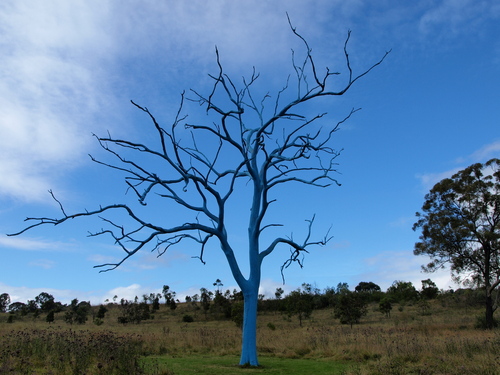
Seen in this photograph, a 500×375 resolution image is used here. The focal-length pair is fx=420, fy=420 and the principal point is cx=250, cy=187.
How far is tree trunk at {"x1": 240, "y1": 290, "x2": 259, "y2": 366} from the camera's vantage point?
13.4 m

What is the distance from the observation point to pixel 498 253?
30.1 meters

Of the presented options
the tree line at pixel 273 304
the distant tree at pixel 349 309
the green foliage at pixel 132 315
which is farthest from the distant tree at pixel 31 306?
the distant tree at pixel 349 309

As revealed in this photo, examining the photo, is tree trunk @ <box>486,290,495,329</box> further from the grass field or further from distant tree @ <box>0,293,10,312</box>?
distant tree @ <box>0,293,10,312</box>

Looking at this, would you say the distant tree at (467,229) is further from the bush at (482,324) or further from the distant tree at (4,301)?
the distant tree at (4,301)

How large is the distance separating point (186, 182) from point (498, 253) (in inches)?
1033

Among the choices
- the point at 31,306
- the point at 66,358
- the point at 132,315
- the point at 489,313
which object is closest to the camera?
the point at 66,358

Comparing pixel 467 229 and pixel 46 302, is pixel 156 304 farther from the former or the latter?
pixel 467 229

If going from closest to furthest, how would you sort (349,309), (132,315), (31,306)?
(349,309)
(132,315)
(31,306)

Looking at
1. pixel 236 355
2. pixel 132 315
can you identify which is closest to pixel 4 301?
pixel 132 315

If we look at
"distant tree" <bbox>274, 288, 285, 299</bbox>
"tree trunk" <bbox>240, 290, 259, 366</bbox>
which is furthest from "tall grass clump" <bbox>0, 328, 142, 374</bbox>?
"distant tree" <bbox>274, 288, 285, 299</bbox>

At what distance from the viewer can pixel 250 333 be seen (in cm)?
1370

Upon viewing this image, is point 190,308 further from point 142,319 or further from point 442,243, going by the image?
point 442,243

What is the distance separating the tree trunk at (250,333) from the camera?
13.4 m

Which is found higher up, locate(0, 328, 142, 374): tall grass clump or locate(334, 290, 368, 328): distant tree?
locate(334, 290, 368, 328): distant tree
